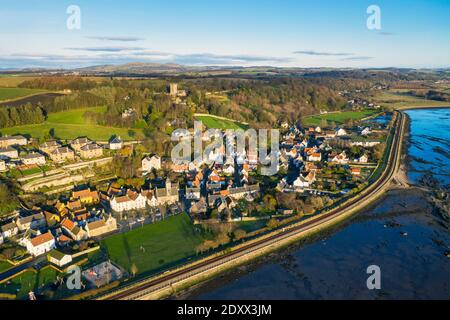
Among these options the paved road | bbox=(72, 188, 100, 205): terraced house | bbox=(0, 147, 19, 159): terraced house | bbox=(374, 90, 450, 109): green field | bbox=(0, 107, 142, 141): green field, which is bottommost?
the paved road

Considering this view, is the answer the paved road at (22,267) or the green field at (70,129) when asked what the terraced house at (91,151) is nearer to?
the green field at (70,129)

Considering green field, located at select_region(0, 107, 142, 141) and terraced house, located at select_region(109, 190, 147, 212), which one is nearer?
terraced house, located at select_region(109, 190, 147, 212)

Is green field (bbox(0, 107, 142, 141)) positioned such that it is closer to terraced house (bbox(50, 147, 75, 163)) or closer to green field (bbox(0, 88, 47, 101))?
terraced house (bbox(50, 147, 75, 163))

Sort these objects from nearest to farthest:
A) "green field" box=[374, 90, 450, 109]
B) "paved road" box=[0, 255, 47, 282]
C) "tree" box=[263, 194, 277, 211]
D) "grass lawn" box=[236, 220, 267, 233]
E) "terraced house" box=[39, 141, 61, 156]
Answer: "paved road" box=[0, 255, 47, 282] → "grass lawn" box=[236, 220, 267, 233] → "tree" box=[263, 194, 277, 211] → "terraced house" box=[39, 141, 61, 156] → "green field" box=[374, 90, 450, 109]

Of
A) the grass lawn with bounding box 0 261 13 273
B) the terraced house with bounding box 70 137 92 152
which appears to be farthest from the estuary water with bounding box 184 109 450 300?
the terraced house with bounding box 70 137 92 152

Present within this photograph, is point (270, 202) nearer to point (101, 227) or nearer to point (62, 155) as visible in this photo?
point (101, 227)

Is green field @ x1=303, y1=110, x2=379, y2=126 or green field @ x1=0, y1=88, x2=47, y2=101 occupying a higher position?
green field @ x1=0, y1=88, x2=47, y2=101

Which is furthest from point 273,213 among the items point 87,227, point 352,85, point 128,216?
point 352,85
